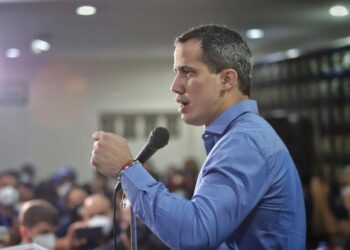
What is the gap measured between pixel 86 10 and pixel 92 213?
1.49 meters

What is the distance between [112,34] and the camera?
464cm

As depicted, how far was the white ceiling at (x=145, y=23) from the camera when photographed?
398 cm

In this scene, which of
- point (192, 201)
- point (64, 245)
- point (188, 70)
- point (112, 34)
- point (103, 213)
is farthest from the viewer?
point (112, 34)

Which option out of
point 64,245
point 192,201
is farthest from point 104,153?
point 64,245

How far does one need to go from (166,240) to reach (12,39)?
4.19 metres

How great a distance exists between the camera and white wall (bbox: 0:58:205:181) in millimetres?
6180

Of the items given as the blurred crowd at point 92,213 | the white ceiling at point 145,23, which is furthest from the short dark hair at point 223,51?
the white ceiling at point 145,23

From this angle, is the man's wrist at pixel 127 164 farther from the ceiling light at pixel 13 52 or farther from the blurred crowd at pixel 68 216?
the ceiling light at pixel 13 52

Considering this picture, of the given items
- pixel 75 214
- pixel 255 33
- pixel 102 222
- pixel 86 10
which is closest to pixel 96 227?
pixel 102 222

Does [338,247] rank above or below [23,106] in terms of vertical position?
below

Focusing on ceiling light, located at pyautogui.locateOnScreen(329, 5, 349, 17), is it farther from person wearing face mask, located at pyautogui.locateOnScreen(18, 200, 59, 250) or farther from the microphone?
the microphone

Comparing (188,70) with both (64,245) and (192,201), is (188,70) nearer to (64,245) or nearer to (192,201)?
(192,201)

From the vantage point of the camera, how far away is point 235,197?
96 cm

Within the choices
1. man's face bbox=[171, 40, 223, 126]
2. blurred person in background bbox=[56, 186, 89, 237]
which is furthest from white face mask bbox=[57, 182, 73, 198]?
man's face bbox=[171, 40, 223, 126]
